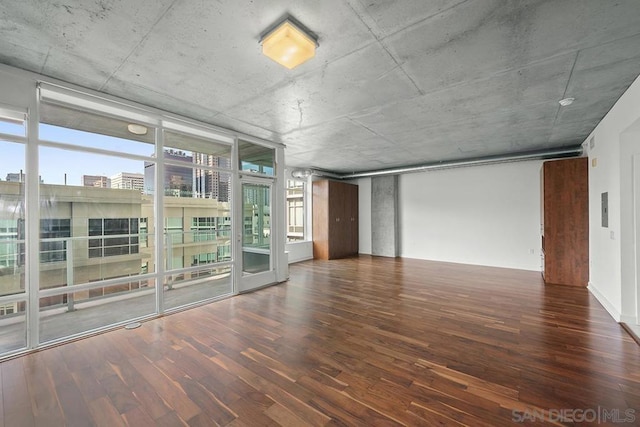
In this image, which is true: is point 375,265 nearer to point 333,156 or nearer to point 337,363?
point 333,156

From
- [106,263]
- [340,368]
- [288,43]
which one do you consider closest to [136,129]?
[106,263]

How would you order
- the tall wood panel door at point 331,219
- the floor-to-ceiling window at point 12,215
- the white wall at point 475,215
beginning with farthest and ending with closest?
the tall wood panel door at point 331,219, the white wall at point 475,215, the floor-to-ceiling window at point 12,215

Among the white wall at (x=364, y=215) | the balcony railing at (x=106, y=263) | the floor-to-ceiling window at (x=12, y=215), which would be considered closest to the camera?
the floor-to-ceiling window at (x=12, y=215)

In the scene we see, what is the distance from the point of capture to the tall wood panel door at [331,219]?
27.4 feet

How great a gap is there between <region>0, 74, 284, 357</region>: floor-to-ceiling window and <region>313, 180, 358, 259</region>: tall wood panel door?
3.35 metres

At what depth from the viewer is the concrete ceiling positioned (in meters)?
1.92

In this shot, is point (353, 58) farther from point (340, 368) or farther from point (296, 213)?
point (296, 213)

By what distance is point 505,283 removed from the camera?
5.36 meters

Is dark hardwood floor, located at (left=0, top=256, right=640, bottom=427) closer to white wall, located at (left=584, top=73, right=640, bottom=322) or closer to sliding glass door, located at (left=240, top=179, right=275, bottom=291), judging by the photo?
white wall, located at (left=584, top=73, right=640, bottom=322)

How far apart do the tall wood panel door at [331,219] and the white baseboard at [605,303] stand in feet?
19.1

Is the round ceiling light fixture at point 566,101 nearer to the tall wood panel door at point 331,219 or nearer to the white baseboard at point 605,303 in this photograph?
the white baseboard at point 605,303

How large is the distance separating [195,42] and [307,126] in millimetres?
2373

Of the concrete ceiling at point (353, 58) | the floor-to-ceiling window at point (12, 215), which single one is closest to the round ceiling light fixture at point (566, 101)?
the concrete ceiling at point (353, 58)

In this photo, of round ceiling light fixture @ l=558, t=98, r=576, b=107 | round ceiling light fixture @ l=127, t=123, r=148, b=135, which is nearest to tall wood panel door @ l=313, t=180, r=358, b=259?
round ceiling light fixture @ l=127, t=123, r=148, b=135
